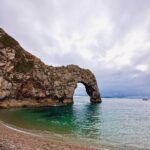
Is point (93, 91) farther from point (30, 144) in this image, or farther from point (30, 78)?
point (30, 144)

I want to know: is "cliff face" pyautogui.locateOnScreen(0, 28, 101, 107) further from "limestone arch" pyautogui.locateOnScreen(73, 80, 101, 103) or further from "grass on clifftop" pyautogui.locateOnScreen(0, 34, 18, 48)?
"limestone arch" pyautogui.locateOnScreen(73, 80, 101, 103)

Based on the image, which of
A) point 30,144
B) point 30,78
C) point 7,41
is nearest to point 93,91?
point 30,78

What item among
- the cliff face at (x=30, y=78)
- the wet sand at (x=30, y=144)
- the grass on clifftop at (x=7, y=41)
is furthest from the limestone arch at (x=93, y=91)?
the wet sand at (x=30, y=144)

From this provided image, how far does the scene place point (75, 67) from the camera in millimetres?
158375

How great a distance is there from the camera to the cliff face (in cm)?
10375

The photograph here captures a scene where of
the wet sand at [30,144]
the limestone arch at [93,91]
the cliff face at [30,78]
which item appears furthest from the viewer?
the limestone arch at [93,91]

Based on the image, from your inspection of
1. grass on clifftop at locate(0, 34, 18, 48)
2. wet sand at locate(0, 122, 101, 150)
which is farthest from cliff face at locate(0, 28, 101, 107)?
wet sand at locate(0, 122, 101, 150)

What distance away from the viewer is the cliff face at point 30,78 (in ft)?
340

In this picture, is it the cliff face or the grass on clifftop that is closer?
the cliff face

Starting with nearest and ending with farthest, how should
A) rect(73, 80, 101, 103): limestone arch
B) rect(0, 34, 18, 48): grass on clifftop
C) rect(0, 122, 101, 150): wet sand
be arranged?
rect(0, 122, 101, 150): wet sand, rect(0, 34, 18, 48): grass on clifftop, rect(73, 80, 101, 103): limestone arch

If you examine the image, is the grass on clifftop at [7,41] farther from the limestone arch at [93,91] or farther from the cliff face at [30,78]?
the limestone arch at [93,91]

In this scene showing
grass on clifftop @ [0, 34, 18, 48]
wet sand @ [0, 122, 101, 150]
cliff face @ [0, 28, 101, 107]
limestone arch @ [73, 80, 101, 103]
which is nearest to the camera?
wet sand @ [0, 122, 101, 150]

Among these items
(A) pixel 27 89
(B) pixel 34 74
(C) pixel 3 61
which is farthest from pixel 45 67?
(C) pixel 3 61

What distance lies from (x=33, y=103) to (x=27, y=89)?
26.0 feet
